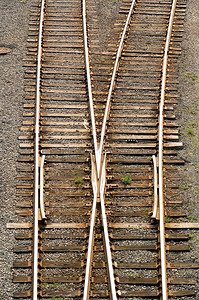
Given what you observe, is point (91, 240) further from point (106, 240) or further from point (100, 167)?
point (100, 167)

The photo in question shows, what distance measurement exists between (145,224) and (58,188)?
1.87 metres

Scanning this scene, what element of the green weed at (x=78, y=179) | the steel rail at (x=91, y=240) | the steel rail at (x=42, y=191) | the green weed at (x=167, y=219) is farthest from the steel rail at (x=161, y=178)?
the steel rail at (x=42, y=191)

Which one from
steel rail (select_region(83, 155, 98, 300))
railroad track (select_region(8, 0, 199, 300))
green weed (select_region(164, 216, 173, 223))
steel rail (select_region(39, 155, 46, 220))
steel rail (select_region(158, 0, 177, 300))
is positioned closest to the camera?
steel rail (select_region(83, 155, 98, 300))

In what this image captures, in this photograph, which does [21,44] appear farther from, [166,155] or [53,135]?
[166,155]

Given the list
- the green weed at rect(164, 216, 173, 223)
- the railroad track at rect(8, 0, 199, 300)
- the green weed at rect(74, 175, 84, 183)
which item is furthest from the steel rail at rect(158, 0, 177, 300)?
the green weed at rect(74, 175, 84, 183)

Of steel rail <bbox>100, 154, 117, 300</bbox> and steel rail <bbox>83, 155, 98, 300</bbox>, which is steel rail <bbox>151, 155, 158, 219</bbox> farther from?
steel rail <bbox>83, 155, 98, 300</bbox>

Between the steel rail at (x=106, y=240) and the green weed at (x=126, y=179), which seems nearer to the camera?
the steel rail at (x=106, y=240)

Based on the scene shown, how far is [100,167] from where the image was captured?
35.6 ft

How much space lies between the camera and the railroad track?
9.09 meters

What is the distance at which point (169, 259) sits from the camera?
9.38 metres

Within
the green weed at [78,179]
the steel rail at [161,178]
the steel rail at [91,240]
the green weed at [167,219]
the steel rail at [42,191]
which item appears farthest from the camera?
the green weed at [78,179]

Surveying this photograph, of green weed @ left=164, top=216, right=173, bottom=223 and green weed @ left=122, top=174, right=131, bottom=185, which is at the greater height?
green weed @ left=122, top=174, right=131, bottom=185

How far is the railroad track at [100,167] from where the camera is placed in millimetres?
9086

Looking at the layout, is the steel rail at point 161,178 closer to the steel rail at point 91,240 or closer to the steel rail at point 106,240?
the steel rail at point 106,240
